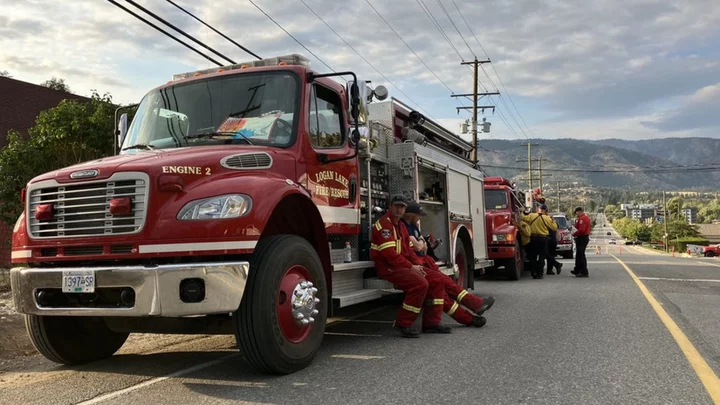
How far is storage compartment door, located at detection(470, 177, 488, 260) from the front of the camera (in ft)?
33.9

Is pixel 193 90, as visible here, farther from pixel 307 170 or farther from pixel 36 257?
pixel 36 257

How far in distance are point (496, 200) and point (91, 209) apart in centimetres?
1112

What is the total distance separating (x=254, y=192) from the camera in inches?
173

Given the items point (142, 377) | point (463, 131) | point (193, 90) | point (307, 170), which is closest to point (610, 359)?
point (307, 170)

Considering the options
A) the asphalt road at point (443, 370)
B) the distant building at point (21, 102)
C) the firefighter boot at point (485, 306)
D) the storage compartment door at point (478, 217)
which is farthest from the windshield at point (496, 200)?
the distant building at point (21, 102)

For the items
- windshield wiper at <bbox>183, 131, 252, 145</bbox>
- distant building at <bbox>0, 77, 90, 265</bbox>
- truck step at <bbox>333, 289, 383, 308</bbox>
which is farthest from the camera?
distant building at <bbox>0, 77, 90, 265</bbox>

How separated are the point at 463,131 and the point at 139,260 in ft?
114

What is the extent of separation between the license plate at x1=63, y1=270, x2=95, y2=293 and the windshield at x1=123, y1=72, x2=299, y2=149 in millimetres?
1562

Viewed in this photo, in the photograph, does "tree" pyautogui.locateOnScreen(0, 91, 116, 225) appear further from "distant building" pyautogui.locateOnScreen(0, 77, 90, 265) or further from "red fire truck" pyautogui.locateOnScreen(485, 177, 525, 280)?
"red fire truck" pyautogui.locateOnScreen(485, 177, 525, 280)

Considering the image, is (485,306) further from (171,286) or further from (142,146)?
(142,146)

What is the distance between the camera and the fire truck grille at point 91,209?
4.24 m

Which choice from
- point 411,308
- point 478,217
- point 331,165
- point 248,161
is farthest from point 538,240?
point 248,161

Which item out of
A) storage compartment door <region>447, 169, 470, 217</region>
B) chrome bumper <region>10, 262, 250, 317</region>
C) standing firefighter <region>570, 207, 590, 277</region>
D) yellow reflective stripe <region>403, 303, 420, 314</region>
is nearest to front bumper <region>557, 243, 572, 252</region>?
standing firefighter <region>570, 207, 590, 277</region>

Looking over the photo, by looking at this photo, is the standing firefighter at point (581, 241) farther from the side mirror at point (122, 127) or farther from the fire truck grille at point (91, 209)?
the fire truck grille at point (91, 209)
